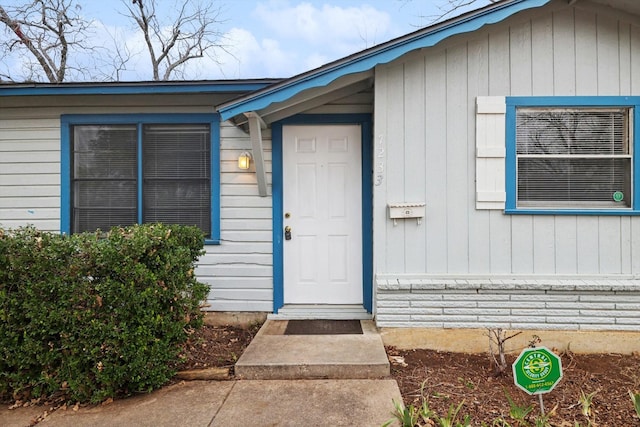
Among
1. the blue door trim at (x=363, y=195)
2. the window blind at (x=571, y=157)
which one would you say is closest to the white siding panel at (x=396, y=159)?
the blue door trim at (x=363, y=195)

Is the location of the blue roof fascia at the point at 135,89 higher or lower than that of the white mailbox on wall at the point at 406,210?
higher

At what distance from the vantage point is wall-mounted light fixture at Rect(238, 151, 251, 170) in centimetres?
427

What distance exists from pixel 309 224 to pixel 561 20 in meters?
3.17

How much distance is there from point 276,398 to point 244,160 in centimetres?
246

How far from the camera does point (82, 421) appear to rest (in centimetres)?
262

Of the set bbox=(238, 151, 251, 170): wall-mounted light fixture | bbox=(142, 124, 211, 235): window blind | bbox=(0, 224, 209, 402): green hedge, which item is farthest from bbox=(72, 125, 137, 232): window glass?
bbox=(0, 224, 209, 402): green hedge

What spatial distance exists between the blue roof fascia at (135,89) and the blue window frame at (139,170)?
0.32 metres

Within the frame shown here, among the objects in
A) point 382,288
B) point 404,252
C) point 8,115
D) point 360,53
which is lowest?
point 382,288

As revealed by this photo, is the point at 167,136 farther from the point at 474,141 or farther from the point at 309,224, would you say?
the point at 474,141

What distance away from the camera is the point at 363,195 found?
4363 millimetres

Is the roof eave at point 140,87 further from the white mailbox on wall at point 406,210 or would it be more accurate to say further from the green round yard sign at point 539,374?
the green round yard sign at point 539,374

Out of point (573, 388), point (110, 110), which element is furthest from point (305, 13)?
point (573, 388)

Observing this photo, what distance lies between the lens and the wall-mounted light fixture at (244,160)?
4.27 meters

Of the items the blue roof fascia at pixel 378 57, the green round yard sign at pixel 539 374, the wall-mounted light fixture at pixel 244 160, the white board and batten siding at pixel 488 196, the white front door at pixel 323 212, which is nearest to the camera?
the green round yard sign at pixel 539 374
